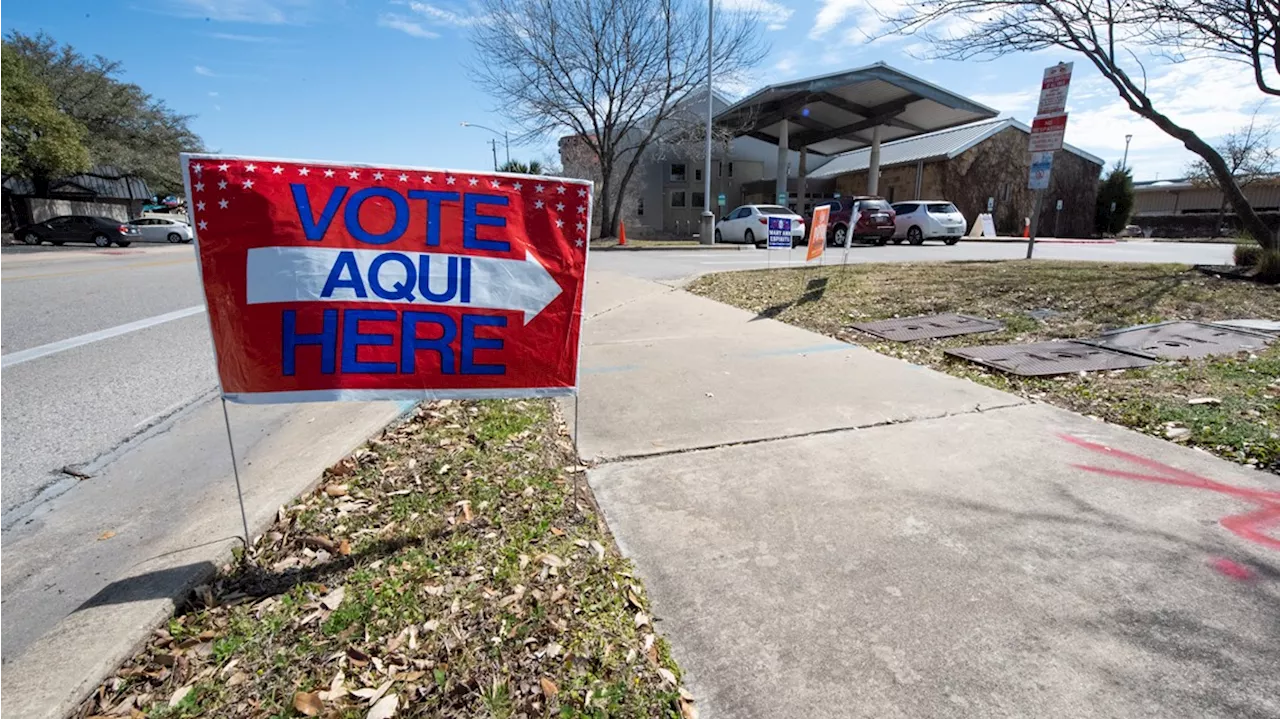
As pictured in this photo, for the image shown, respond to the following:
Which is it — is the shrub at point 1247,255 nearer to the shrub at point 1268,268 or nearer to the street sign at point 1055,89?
the shrub at point 1268,268

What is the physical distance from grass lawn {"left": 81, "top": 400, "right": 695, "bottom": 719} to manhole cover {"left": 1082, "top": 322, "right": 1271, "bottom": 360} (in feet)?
18.7

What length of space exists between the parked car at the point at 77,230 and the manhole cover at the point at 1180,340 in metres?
37.6

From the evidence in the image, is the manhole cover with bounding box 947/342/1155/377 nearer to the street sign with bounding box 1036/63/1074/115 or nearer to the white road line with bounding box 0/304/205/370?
the white road line with bounding box 0/304/205/370

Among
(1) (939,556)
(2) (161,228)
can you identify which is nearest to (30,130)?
(2) (161,228)

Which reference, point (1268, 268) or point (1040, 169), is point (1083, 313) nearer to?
point (1268, 268)

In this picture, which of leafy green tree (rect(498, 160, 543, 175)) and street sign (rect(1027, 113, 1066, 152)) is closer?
street sign (rect(1027, 113, 1066, 152))

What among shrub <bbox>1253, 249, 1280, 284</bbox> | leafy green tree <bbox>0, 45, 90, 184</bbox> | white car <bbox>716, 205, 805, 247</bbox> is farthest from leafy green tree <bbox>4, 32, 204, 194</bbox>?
shrub <bbox>1253, 249, 1280, 284</bbox>

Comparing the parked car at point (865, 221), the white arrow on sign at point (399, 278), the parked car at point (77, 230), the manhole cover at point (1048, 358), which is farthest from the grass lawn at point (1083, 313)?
the parked car at point (77, 230)

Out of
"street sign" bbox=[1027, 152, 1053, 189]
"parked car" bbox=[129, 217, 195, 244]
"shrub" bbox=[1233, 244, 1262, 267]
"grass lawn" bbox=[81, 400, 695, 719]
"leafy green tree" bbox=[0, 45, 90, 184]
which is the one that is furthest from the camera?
"parked car" bbox=[129, 217, 195, 244]

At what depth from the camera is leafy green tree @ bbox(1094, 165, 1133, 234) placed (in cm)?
3834

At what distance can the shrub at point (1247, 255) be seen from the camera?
32.4 feet

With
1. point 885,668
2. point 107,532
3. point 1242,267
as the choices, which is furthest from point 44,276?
point 1242,267

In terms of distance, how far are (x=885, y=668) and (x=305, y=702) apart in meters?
1.73

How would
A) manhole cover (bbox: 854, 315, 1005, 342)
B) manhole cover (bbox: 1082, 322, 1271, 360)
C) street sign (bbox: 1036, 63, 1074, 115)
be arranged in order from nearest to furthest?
manhole cover (bbox: 1082, 322, 1271, 360) < manhole cover (bbox: 854, 315, 1005, 342) < street sign (bbox: 1036, 63, 1074, 115)
